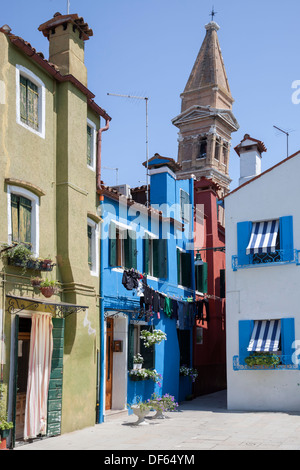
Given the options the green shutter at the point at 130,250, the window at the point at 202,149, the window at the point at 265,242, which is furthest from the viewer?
the window at the point at 202,149

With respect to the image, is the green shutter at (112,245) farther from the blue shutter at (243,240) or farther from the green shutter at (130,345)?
the blue shutter at (243,240)

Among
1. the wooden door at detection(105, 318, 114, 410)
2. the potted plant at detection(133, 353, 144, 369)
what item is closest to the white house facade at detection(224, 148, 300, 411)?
the potted plant at detection(133, 353, 144, 369)

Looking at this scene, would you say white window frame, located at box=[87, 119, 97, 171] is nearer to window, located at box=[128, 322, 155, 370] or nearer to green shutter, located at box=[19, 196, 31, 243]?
green shutter, located at box=[19, 196, 31, 243]

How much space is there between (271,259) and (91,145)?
654 cm

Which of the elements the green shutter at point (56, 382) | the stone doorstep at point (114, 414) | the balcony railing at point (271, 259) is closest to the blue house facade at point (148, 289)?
the stone doorstep at point (114, 414)

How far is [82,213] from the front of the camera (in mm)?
14969

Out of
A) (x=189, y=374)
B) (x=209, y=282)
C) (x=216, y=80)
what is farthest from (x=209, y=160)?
(x=189, y=374)

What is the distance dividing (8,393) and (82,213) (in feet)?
15.9

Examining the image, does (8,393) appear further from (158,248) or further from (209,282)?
(209,282)

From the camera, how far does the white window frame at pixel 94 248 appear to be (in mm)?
15891

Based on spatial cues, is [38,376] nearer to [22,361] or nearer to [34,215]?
[22,361]

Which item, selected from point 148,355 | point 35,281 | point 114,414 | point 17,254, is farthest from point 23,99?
point 148,355

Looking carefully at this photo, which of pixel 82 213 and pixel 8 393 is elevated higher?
pixel 82 213
